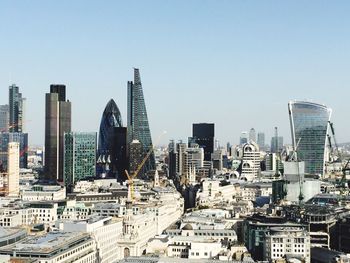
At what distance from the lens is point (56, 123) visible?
164m

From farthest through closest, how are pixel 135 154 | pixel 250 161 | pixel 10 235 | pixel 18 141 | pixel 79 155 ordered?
1. pixel 18 141
2. pixel 135 154
3. pixel 79 155
4. pixel 250 161
5. pixel 10 235

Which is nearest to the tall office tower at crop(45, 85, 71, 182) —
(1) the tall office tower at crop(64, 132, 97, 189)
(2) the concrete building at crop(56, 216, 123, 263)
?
(1) the tall office tower at crop(64, 132, 97, 189)

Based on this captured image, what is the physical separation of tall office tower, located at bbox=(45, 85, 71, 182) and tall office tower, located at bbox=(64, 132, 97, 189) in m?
6.94

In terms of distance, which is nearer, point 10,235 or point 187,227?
point 10,235

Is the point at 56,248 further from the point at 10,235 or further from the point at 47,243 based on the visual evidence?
the point at 10,235

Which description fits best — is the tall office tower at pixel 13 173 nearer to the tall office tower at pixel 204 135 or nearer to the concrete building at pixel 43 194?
the concrete building at pixel 43 194

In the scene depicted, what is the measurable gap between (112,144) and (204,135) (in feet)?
107

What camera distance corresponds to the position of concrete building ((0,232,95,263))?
5188 cm

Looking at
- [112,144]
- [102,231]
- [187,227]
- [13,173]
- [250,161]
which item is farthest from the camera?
[112,144]

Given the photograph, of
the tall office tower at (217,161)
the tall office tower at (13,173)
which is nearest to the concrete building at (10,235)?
the tall office tower at (13,173)

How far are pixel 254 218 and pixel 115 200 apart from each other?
3234cm

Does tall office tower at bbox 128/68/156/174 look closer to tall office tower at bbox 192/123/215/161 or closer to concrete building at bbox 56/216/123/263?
tall office tower at bbox 192/123/215/161

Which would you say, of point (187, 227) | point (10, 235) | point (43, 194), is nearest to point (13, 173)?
point (43, 194)

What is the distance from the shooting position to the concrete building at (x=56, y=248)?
51875 millimetres
